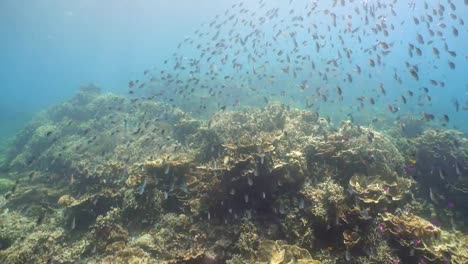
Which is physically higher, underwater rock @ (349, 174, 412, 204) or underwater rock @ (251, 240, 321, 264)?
underwater rock @ (349, 174, 412, 204)

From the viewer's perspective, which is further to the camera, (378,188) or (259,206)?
(259,206)

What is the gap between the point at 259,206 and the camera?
8781mm

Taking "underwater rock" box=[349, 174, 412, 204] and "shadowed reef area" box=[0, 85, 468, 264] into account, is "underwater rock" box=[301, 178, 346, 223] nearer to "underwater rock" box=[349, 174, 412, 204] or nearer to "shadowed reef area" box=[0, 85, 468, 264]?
"shadowed reef area" box=[0, 85, 468, 264]

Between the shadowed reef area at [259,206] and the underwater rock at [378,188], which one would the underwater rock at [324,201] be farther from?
the underwater rock at [378,188]

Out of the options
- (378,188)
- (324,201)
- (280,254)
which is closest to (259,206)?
(324,201)

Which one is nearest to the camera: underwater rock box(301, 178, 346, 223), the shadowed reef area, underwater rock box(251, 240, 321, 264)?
underwater rock box(251, 240, 321, 264)

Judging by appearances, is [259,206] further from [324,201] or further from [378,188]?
[378,188]

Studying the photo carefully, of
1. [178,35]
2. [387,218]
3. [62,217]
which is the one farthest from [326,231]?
[178,35]

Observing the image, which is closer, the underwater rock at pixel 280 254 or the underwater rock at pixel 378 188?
the underwater rock at pixel 280 254

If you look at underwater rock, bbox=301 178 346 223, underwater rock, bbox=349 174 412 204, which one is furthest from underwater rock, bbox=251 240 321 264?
underwater rock, bbox=349 174 412 204

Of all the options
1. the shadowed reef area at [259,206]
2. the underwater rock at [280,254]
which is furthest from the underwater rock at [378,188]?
the underwater rock at [280,254]

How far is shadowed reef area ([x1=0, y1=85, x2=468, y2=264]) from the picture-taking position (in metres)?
7.45

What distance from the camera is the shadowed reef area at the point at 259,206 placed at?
745 centimetres

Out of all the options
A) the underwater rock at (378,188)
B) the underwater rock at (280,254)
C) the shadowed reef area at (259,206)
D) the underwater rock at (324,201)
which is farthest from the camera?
the underwater rock at (378,188)
